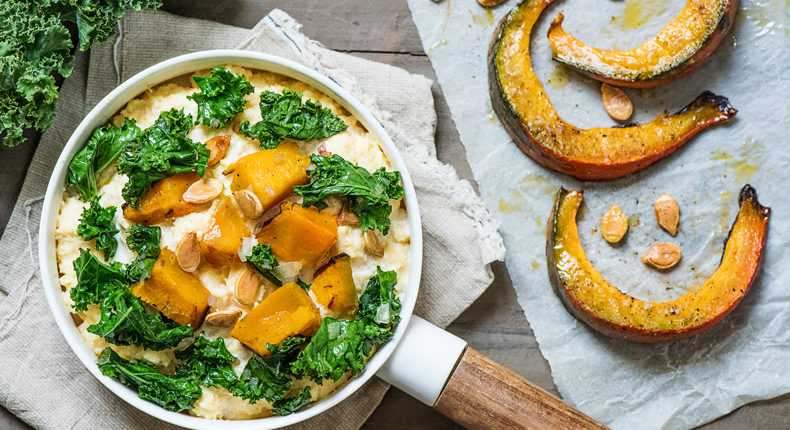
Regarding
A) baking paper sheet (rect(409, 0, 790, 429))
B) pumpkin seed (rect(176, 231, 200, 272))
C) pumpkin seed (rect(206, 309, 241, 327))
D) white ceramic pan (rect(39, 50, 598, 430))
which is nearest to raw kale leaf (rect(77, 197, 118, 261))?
white ceramic pan (rect(39, 50, 598, 430))

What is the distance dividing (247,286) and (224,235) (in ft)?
A: 0.57

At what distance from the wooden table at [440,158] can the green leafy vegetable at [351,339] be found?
59cm

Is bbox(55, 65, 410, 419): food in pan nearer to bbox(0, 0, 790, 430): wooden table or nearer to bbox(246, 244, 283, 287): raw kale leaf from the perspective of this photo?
bbox(246, 244, 283, 287): raw kale leaf

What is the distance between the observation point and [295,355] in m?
2.11

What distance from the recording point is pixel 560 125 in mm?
2541

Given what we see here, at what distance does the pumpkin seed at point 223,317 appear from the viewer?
2.05 meters

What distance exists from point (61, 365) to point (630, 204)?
7.32 ft

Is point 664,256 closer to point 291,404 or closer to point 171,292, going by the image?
point 291,404

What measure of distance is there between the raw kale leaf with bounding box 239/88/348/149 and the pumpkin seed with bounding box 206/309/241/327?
1.75 feet

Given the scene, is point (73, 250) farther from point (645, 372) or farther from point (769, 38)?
point (769, 38)

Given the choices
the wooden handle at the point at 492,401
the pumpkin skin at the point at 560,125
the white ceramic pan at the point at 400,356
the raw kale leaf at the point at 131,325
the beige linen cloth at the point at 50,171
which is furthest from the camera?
the pumpkin skin at the point at 560,125

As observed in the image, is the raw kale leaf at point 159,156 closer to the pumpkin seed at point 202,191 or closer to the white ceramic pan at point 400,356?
the pumpkin seed at point 202,191

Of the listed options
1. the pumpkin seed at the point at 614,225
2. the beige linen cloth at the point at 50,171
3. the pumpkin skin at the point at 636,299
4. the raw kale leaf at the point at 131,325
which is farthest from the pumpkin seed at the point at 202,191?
the pumpkin seed at the point at 614,225

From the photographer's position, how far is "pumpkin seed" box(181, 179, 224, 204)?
2076 millimetres
